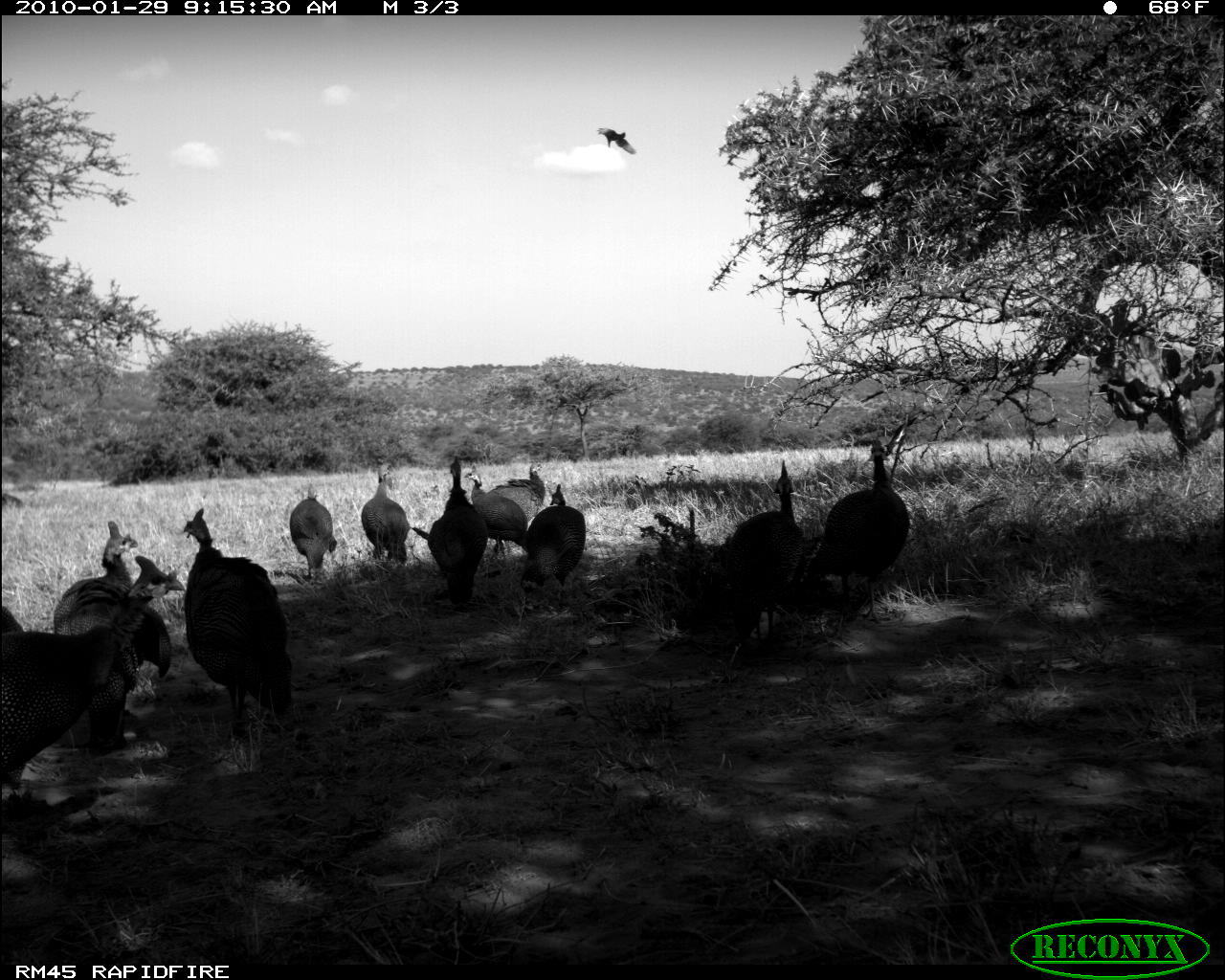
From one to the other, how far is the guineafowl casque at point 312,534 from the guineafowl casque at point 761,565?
4.90 meters

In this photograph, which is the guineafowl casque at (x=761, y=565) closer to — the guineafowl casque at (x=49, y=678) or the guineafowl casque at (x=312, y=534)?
the guineafowl casque at (x=49, y=678)

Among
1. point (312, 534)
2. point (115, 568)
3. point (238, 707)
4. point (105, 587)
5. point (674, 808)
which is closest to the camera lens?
point (674, 808)

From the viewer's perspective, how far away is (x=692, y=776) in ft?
11.9

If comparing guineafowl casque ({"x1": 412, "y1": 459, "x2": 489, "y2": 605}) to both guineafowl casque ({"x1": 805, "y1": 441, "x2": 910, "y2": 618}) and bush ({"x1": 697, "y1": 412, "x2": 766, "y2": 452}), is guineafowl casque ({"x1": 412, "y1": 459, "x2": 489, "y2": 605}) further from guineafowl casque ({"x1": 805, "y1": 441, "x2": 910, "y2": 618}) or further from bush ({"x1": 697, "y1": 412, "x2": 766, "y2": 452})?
bush ({"x1": 697, "y1": 412, "x2": 766, "y2": 452})

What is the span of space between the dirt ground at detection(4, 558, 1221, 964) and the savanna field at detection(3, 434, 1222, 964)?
14 mm

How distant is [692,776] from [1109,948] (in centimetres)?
160

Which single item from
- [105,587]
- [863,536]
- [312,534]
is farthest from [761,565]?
[312,534]

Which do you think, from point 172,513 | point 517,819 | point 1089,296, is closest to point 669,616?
point 517,819

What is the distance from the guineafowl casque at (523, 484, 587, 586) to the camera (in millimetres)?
6910

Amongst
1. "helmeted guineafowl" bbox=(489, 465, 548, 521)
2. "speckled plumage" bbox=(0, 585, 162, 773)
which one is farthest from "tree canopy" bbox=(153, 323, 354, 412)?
"speckled plumage" bbox=(0, 585, 162, 773)

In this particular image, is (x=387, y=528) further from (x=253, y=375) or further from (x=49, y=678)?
(x=253, y=375)

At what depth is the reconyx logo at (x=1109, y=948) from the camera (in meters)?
2.22

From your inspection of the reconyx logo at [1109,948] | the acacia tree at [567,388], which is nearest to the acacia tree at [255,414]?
the acacia tree at [567,388]

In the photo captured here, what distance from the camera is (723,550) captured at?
529 cm
